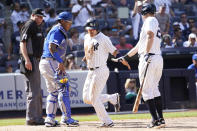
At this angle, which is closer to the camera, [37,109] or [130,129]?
[130,129]

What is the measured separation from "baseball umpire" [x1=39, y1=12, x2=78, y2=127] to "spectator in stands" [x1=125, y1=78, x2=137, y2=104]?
5.03 m

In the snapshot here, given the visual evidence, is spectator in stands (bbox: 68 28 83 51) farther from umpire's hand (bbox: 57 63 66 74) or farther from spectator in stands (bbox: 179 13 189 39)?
umpire's hand (bbox: 57 63 66 74)

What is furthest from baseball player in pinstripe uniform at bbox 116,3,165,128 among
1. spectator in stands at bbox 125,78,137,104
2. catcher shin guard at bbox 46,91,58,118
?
spectator in stands at bbox 125,78,137,104

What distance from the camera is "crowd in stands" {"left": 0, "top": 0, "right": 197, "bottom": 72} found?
16734 millimetres

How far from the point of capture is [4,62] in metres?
17.8

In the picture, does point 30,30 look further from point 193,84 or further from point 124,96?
point 193,84

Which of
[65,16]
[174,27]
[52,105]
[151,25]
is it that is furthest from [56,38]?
[174,27]

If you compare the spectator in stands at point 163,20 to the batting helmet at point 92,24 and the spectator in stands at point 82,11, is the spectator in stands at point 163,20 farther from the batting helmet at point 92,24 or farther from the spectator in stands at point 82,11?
the batting helmet at point 92,24

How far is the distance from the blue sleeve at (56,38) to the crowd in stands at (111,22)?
647 centimetres

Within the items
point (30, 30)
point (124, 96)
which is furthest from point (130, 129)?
point (124, 96)

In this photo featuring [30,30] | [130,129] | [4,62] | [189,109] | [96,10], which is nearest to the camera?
[130,129]

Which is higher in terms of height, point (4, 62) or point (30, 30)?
point (30, 30)

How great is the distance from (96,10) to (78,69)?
14.4ft

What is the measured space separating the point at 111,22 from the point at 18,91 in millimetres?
5707
